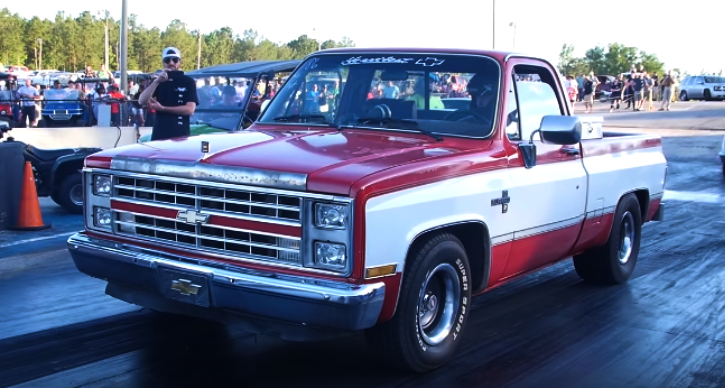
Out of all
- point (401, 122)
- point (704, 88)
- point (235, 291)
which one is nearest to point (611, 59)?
point (704, 88)

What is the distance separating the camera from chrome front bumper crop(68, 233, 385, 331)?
4.26 metres

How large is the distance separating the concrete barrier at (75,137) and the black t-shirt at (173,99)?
747 centimetres

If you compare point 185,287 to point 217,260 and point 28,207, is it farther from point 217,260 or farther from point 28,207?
point 28,207

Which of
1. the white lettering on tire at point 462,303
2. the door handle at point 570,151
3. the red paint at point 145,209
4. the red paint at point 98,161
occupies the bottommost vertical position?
the white lettering on tire at point 462,303

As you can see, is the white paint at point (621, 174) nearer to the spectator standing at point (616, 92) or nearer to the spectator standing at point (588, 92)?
the spectator standing at point (588, 92)

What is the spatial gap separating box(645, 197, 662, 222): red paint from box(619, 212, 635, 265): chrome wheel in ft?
1.16

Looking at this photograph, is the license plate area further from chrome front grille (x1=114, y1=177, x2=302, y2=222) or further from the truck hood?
the truck hood

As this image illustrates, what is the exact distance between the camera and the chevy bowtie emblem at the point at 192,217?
4664 mm

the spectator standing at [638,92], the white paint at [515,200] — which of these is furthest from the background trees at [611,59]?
the white paint at [515,200]

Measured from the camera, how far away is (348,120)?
19.5 ft

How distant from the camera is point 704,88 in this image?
49.8 meters

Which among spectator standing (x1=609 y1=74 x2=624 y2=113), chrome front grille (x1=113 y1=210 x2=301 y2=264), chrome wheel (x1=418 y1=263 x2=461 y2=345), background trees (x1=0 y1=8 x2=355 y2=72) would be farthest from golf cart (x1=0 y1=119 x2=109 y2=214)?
background trees (x1=0 y1=8 x2=355 y2=72)

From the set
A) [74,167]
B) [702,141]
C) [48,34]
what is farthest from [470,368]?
[48,34]

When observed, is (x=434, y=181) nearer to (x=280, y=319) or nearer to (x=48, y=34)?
(x=280, y=319)
